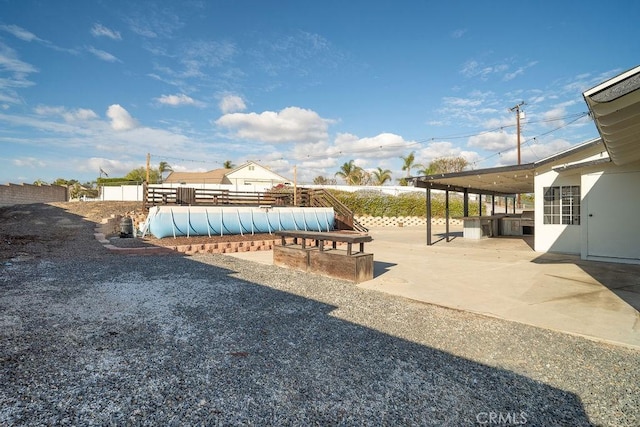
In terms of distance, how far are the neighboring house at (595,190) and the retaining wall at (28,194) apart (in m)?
23.0

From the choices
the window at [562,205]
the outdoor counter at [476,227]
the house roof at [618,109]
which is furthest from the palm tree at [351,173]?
the house roof at [618,109]

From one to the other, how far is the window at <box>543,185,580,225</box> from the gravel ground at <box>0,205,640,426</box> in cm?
863

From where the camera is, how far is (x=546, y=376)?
9.64 feet

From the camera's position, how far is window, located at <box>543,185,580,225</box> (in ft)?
34.6

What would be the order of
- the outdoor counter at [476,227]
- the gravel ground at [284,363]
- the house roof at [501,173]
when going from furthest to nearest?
the outdoor counter at [476,227] < the house roof at [501,173] < the gravel ground at [284,363]

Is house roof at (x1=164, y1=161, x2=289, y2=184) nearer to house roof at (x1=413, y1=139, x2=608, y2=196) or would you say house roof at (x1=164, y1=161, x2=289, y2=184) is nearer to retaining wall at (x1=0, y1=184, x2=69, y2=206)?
retaining wall at (x1=0, y1=184, x2=69, y2=206)

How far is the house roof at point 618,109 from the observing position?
9.88ft

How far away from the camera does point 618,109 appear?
3508 mm

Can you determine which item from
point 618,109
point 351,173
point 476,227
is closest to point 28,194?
point 476,227

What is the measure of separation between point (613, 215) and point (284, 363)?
10145 millimetres

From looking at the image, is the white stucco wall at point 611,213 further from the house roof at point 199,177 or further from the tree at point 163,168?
the tree at point 163,168

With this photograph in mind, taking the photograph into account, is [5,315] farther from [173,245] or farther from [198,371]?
[173,245]

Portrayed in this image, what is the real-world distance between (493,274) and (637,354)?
13.6ft

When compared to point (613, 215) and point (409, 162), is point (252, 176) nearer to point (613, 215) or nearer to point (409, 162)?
point (409, 162)
